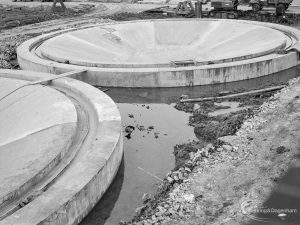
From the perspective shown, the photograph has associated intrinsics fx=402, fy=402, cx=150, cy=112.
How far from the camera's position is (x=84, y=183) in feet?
28.4

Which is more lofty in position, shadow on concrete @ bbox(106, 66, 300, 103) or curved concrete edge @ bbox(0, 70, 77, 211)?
curved concrete edge @ bbox(0, 70, 77, 211)

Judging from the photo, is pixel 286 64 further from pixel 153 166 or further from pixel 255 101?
pixel 153 166

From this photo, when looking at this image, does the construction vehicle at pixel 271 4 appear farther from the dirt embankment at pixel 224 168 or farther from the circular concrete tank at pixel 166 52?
the dirt embankment at pixel 224 168

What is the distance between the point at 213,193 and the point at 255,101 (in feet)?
23.5

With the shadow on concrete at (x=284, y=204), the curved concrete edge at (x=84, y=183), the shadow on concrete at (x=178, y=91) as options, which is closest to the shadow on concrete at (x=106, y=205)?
the curved concrete edge at (x=84, y=183)

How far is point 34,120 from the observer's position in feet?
39.9

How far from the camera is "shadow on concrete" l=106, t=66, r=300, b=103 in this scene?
16.8 m

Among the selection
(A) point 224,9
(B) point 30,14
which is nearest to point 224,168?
(A) point 224,9

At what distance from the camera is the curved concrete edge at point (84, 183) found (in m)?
7.73

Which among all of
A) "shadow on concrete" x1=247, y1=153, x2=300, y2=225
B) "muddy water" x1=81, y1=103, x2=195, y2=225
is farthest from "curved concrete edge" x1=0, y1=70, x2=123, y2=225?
"shadow on concrete" x1=247, y1=153, x2=300, y2=225

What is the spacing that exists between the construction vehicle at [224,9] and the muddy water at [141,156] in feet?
53.9

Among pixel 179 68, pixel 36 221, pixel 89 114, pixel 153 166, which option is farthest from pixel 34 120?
pixel 179 68

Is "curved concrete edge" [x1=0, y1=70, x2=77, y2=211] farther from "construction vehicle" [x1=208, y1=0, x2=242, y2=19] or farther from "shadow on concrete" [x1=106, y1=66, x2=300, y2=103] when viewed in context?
"construction vehicle" [x1=208, y1=0, x2=242, y2=19]

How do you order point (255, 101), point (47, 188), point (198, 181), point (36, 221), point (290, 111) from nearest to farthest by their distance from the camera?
1. point (36, 221)
2. point (47, 188)
3. point (198, 181)
4. point (290, 111)
5. point (255, 101)
